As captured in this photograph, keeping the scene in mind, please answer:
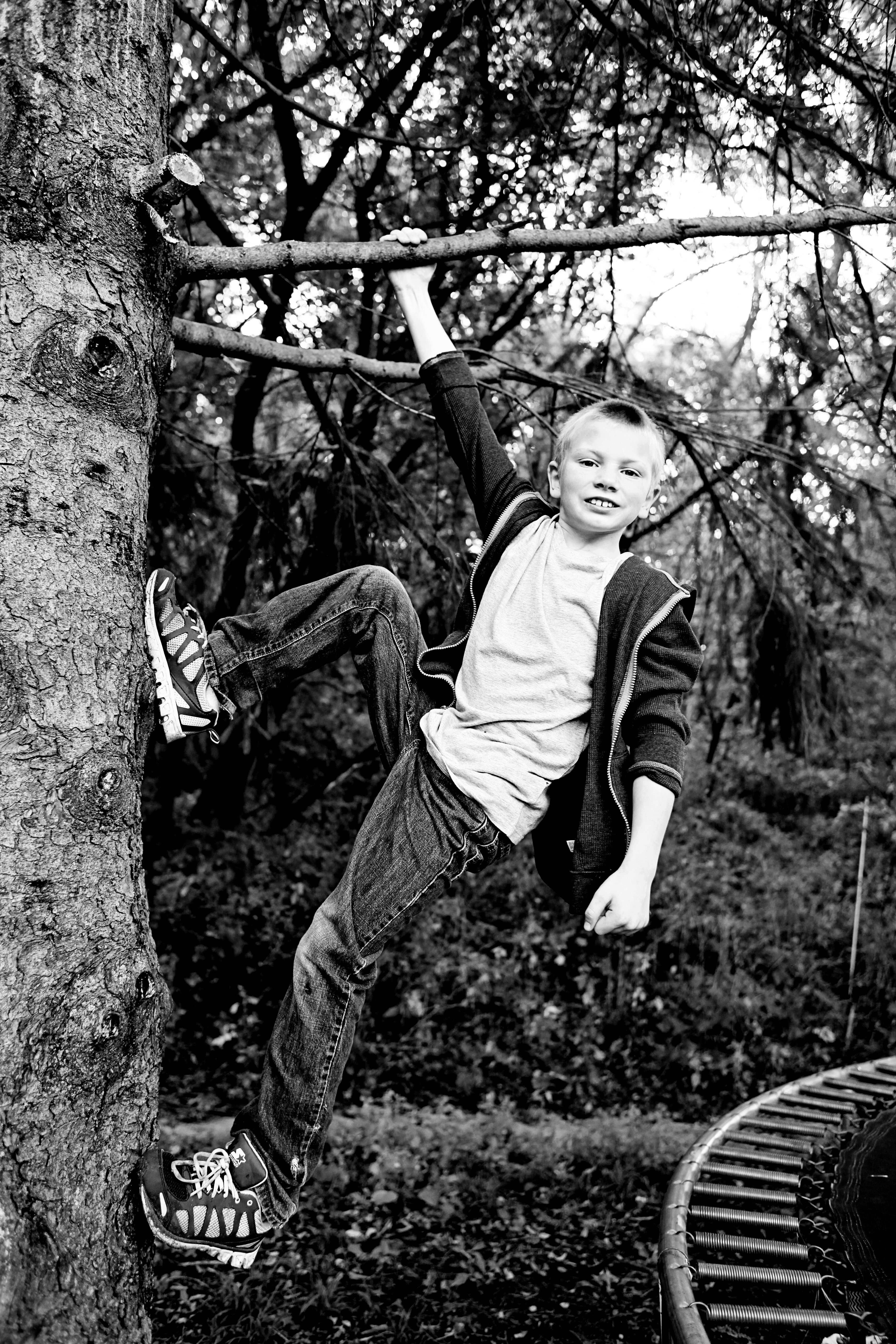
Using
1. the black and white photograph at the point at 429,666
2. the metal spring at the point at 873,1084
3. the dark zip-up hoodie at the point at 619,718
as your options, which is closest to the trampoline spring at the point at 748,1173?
the black and white photograph at the point at 429,666

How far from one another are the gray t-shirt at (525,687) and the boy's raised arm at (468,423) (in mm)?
156

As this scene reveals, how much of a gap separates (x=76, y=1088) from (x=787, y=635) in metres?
2.74

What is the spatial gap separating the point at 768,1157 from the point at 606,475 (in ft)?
6.24

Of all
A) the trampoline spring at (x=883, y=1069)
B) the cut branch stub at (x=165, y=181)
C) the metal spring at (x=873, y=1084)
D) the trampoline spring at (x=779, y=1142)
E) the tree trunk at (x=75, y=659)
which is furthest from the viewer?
the trampoline spring at (x=883, y=1069)

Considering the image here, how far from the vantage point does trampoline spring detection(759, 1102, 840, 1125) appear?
3215mm

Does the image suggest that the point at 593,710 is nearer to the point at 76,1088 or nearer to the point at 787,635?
the point at 76,1088

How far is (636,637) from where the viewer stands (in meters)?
2.14

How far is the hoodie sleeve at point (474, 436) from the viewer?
94.6 inches

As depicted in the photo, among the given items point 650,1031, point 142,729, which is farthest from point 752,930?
point 142,729

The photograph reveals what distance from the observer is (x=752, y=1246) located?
98.7 inches

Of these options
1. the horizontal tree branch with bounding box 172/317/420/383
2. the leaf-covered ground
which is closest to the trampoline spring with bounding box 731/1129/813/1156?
the leaf-covered ground

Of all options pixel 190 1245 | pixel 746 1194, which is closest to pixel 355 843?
pixel 190 1245

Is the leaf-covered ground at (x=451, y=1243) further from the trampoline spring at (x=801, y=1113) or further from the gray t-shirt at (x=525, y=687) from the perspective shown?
the gray t-shirt at (x=525, y=687)

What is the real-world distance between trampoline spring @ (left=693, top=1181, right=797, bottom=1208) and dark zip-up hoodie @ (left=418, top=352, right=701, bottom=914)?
0.94 m
